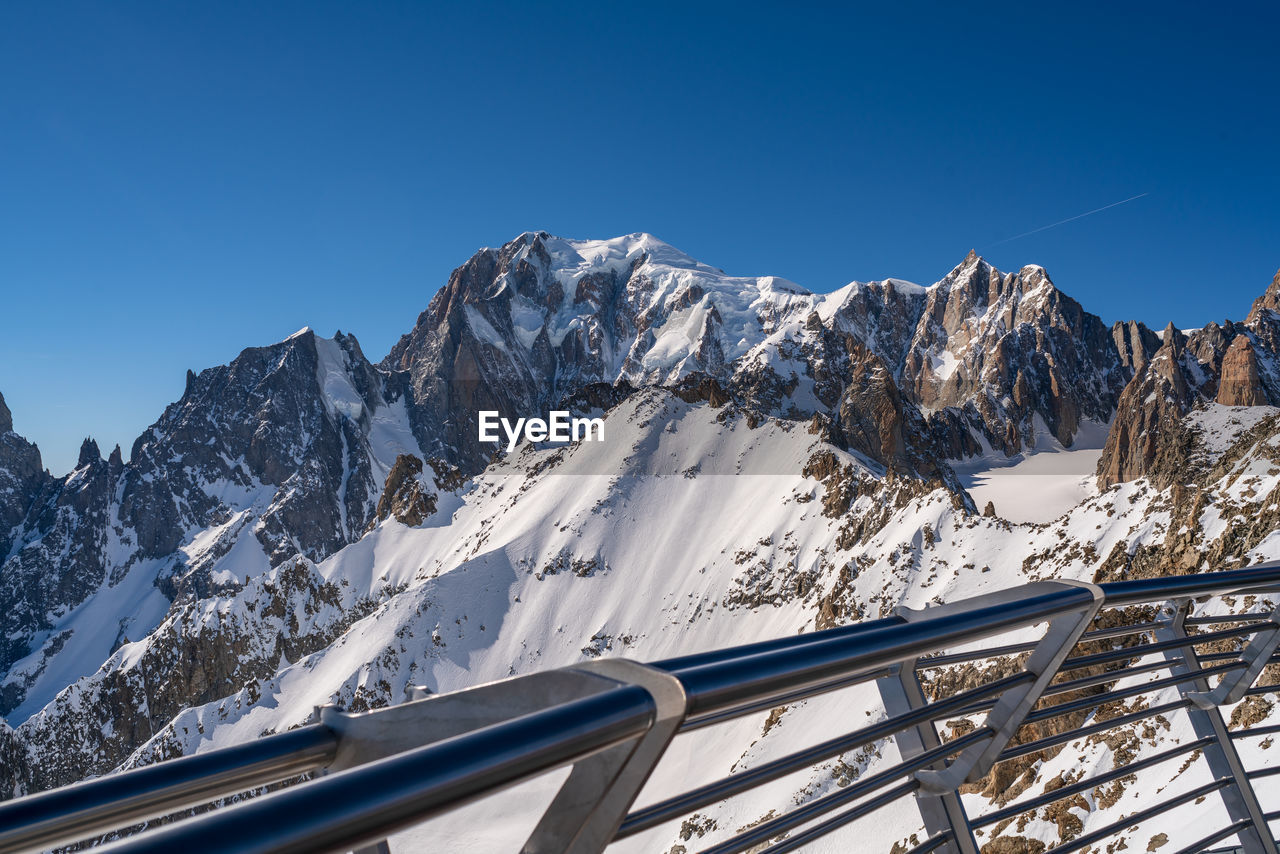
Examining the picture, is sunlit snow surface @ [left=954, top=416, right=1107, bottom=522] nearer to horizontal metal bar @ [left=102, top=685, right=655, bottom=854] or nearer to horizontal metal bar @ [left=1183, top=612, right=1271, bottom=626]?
horizontal metal bar @ [left=1183, top=612, right=1271, bottom=626]

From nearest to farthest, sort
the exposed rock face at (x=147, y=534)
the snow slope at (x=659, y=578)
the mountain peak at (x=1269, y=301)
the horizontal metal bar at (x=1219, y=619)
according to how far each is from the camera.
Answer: the horizontal metal bar at (x=1219, y=619), the snow slope at (x=659, y=578), the mountain peak at (x=1269, y=301), the exposed rock face at (x=147, y=534)

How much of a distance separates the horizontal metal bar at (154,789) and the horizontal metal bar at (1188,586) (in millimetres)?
1912

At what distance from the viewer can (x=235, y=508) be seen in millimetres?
192750

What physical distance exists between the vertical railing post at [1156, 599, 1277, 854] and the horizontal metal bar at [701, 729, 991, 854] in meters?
1.34

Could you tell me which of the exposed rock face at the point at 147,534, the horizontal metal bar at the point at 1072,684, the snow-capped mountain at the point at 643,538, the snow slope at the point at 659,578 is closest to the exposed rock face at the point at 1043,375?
the snow-capped mountain at the point at 643,538

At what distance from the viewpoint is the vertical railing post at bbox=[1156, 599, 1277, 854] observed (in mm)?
2719

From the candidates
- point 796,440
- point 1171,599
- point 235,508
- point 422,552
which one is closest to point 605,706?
point 1171,599

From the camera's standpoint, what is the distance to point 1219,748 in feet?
9.12

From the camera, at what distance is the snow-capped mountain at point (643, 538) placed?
1799 inches

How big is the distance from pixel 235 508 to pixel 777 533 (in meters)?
160

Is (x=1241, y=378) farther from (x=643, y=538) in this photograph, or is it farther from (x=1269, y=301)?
(x=643, y=538)

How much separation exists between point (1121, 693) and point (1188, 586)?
0.63m

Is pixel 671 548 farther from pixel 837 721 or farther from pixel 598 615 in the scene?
pixel 837 721

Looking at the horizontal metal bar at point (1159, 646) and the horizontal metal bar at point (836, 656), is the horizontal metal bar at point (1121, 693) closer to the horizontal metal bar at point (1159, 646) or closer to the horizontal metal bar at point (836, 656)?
the horizontal metal bar at point (1159, 646)
